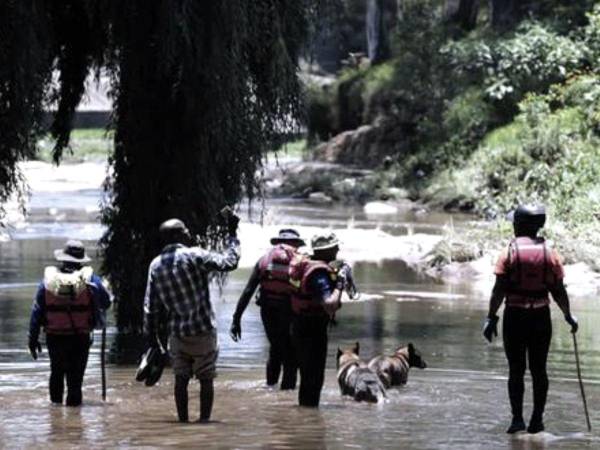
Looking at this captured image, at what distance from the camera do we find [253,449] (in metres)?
11.7

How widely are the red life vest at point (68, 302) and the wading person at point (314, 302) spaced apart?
176 centimetres

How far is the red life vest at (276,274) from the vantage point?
14711 millimetres

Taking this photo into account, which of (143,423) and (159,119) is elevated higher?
(159,119)

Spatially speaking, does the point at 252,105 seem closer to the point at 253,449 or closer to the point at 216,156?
the point at 216,156

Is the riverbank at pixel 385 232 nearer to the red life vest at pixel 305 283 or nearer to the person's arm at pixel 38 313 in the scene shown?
the person's arm at pixel 38 313

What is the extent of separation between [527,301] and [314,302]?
1.88m

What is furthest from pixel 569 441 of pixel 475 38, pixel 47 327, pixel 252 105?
pixel 475 38

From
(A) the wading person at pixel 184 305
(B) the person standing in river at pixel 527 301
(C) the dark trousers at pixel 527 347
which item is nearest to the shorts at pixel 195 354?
(A) the wading person at pixel 184 305

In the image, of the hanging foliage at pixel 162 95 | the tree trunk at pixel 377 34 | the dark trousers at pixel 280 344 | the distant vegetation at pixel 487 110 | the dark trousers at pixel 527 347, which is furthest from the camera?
the tree trunk at pixel 377 34

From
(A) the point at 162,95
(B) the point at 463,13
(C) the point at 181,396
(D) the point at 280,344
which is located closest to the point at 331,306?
(C) the point at 181,396

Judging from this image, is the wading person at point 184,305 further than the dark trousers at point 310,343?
No

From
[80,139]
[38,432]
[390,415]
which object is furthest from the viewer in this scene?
[80,139]

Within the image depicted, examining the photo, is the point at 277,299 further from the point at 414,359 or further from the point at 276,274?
the point at 414,359

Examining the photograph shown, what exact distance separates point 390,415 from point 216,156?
484cm
